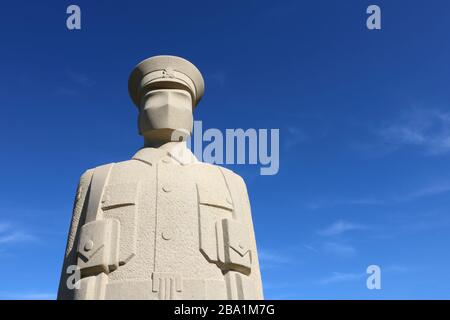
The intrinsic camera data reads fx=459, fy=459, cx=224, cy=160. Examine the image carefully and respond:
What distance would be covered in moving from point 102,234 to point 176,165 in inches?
50.2

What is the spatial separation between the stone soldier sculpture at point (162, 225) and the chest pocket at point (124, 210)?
0.01 m

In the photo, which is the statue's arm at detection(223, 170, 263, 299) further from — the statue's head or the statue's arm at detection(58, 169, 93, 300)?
the statue's arm at detection(58, 169, 93, 300)

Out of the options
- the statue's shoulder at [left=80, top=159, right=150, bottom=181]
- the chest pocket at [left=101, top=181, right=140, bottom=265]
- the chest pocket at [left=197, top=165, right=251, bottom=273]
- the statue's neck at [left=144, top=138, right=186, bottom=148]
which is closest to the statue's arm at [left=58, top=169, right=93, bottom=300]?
the statue's shoulder at [left=80, top=159, right=150, bottom=181]

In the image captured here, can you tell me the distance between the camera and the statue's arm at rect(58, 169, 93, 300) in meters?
4.91

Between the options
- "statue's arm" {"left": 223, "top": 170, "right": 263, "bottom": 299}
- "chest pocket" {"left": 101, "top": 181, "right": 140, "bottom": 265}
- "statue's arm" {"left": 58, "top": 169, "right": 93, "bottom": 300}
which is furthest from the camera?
"statue's arm" {"left": 223, "top": 170, "right": 263, "bottom": 299}

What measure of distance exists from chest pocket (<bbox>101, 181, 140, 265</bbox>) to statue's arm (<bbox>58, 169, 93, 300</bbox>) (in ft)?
1.22

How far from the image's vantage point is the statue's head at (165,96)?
604 cm

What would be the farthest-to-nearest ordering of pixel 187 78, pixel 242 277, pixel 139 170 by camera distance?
1. pixel 187 78
2. pixel 139 170
3. pixel 242 277

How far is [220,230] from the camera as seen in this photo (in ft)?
16.8

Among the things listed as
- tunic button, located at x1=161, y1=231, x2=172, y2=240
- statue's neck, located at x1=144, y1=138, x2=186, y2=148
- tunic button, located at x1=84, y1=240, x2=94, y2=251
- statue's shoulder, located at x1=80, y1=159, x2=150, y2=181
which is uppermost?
statue's neck, located at x1=144, y1=138, x2=186, y2=148
